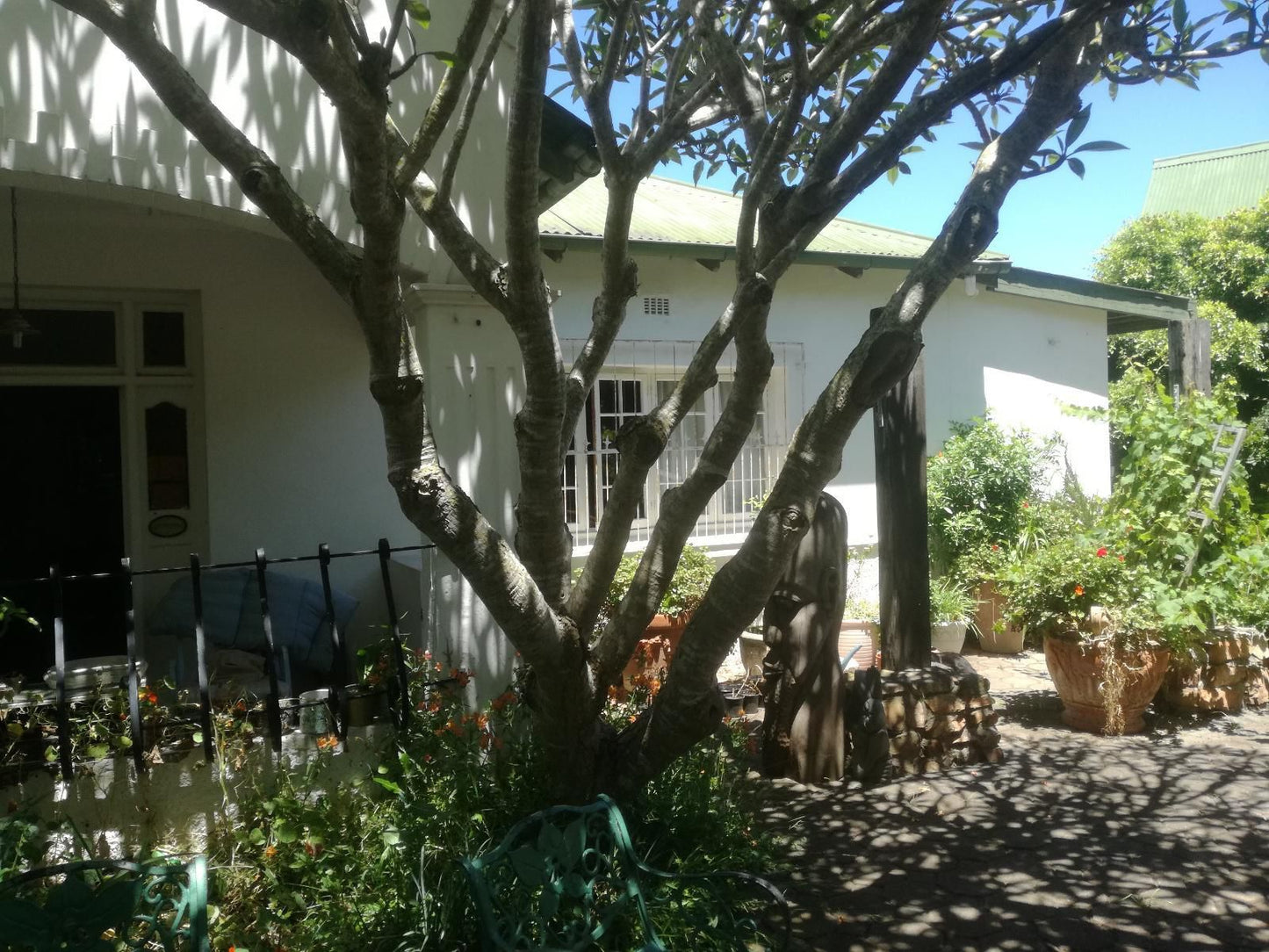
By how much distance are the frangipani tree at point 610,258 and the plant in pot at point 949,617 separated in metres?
4.92

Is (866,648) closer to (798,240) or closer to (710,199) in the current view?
(798,240)

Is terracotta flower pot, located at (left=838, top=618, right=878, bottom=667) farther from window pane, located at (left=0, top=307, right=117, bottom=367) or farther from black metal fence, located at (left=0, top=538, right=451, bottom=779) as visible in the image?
window pane, located at (left=0, top=307, right=117, bottom=367)

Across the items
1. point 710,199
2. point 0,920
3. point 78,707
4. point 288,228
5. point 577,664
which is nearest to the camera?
point 0,920

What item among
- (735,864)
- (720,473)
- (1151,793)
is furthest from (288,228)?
(1151,793)

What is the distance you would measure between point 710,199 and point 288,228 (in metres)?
8.99

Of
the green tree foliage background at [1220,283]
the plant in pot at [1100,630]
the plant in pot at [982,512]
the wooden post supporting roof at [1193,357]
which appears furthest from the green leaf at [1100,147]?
the green tree foliage background at [1220,283]

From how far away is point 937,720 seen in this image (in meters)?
5.30

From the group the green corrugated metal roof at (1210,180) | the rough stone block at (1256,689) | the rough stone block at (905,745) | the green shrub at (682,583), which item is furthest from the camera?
the green corrugated metal roof at (1210,180)

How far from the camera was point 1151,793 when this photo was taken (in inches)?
194

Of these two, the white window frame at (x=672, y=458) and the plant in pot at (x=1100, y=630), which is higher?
the white window frame at (x=672, y=458)

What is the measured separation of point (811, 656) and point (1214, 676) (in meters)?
2.98

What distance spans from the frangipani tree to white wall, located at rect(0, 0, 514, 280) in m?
0.71

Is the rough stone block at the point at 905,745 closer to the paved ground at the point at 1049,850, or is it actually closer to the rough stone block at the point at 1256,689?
the paved ground at the point at 1049,850

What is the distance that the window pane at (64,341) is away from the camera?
552cm
